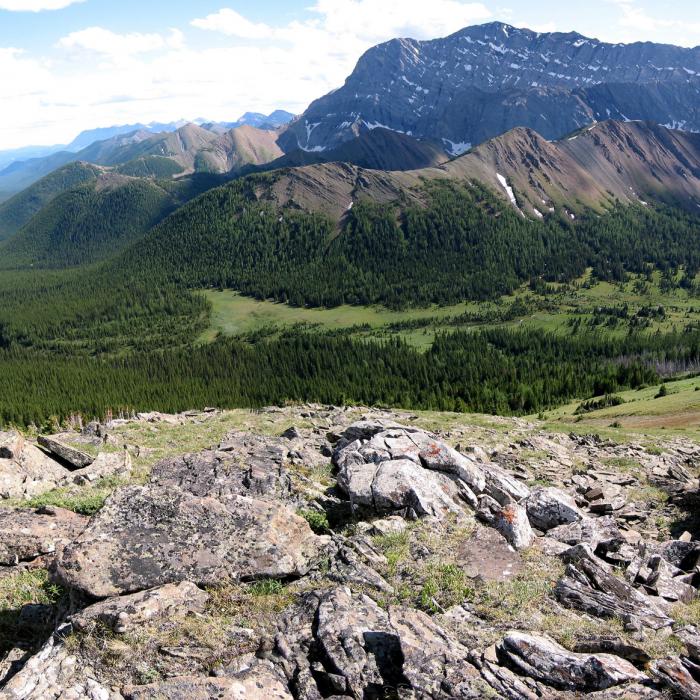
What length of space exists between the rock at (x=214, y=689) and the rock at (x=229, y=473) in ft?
52.5

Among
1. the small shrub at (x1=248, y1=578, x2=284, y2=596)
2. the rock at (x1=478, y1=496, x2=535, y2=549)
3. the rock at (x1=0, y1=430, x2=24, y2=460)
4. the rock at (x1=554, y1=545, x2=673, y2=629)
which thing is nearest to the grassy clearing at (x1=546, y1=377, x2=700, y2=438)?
the rock at (x1=478, y1=496, x2=535, y2=549)

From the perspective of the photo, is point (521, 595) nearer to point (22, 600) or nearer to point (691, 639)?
point (691, 639)

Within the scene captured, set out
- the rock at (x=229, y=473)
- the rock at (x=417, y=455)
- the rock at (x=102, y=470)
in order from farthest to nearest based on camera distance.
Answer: the rock at (x=102, y=470) → the rock at (x=229, y=473) → the rock at (x=417, y=455)

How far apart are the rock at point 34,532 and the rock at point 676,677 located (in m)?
21.1

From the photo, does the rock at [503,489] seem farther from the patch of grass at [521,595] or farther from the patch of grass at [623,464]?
the patch of grass at [623,464]

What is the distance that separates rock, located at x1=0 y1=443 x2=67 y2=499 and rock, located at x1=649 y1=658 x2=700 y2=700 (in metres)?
33.8

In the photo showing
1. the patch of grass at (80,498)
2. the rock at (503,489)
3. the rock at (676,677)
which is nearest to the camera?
the rock at (676,677)

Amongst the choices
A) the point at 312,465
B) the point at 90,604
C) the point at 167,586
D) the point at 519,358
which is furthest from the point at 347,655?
the point at 519,358

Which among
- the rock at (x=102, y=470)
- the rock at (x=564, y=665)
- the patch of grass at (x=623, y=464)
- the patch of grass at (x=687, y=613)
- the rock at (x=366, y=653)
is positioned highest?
the rock at (x=366, y=653)

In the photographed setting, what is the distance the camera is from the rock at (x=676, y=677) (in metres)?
13.1

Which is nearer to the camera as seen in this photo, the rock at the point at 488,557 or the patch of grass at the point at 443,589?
the patch of grass at the point at 443,589

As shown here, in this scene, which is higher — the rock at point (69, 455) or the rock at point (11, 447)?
the rock at point (11, 447)

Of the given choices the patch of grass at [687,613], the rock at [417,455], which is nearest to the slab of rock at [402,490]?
the rock at [417,455]

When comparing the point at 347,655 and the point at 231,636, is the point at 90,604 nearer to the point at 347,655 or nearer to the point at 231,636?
the point at 231,636
